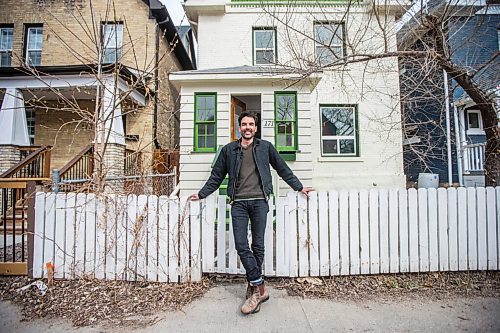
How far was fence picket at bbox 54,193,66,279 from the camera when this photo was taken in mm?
3539

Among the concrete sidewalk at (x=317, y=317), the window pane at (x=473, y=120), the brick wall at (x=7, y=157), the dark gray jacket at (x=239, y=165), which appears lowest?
the concrete sidewalk at (x=317, y=317)

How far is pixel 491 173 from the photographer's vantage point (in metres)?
4.32

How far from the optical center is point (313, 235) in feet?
11.6

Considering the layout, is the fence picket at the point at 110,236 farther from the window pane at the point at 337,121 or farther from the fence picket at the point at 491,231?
the window pane at the point at 337,121

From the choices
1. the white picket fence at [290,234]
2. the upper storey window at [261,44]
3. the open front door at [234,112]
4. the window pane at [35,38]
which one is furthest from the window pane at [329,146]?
the window pane at [35,38]

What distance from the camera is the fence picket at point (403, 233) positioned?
11.6 ft

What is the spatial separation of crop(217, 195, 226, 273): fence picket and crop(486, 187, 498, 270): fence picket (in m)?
3.30

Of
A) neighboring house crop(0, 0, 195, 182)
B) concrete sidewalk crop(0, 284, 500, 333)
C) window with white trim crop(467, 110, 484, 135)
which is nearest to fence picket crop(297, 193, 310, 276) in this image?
concrete sidewalk crop(0, 284, 500, 333)

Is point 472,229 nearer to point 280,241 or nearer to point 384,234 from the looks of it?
point 384,234

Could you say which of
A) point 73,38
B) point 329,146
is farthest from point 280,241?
point 73,38

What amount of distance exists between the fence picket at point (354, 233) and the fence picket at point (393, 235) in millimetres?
413

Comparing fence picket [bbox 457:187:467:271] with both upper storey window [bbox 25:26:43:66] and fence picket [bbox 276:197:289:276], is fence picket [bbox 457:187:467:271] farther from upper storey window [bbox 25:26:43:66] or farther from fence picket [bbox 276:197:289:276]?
upper storey window [bbox 25:26:43:66]

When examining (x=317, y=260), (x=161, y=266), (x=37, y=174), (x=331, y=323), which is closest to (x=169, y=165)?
(x=37, y=174)

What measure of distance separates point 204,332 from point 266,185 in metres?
1.51
